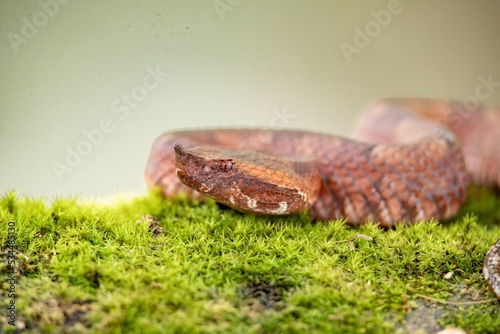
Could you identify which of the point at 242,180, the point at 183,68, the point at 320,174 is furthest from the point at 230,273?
the point at 183,68

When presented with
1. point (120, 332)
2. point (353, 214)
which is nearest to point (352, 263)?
point (353, 214)

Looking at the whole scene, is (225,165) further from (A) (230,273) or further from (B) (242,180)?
(A) (230,273)

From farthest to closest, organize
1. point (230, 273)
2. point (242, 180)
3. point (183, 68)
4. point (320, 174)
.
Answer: point (183, 68) < point (320, 174) < point (242, 180) < point (230, 273)

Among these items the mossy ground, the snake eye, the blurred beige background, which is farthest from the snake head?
the blurred beige background

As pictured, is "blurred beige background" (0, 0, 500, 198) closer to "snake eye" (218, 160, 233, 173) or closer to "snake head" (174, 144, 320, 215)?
"snake head" (174, 144, 320, 215)

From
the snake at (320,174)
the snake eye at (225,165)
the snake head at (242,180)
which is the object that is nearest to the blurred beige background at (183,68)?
the snake at (320,174)

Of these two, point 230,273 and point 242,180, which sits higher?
point 242,180

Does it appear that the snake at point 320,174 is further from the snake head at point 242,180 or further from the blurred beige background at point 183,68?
the blurred beige background at point 183,68

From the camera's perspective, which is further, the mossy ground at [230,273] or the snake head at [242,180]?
the snake head at [242,180]
